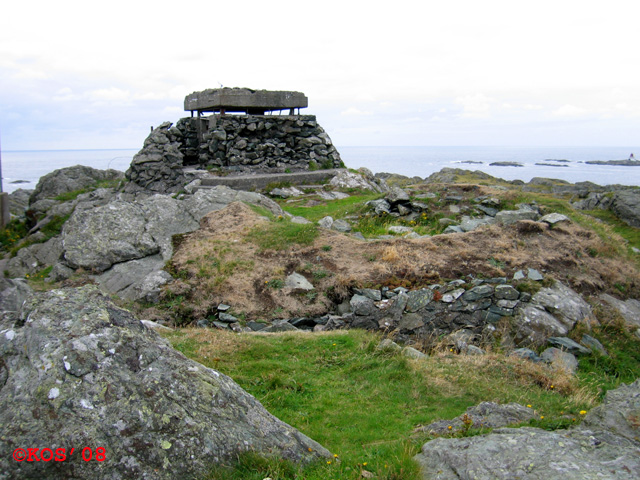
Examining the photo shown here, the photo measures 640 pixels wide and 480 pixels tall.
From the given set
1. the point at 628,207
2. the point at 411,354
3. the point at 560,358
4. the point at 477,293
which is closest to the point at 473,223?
the point at 477,293

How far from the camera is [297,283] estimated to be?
12797 millimetres

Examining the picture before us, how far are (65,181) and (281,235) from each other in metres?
27.7

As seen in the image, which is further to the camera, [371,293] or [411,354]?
[371,293]

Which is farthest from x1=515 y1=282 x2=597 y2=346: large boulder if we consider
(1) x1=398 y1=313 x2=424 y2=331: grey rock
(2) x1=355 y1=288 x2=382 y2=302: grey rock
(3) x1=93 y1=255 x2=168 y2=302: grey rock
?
(3) x1=93 y1=255 x2=168 y2=302: grey rock

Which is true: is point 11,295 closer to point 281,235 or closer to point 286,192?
point 281,235

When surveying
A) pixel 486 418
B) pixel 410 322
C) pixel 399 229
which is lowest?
pixel 410 322

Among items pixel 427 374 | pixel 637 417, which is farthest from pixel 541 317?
pixel 637 417

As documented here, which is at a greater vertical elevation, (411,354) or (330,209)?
(330,209)

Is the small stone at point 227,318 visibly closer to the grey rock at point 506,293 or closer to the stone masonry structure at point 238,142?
the grey rock at point 506,293

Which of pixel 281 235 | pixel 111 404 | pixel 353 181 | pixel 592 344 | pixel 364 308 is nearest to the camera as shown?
pixel 111 404

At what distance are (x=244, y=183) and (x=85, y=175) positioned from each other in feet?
67.1

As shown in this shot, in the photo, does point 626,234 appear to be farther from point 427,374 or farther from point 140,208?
point 140,208

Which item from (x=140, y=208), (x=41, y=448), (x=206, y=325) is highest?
(x=140, y=208)

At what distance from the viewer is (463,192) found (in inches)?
794
